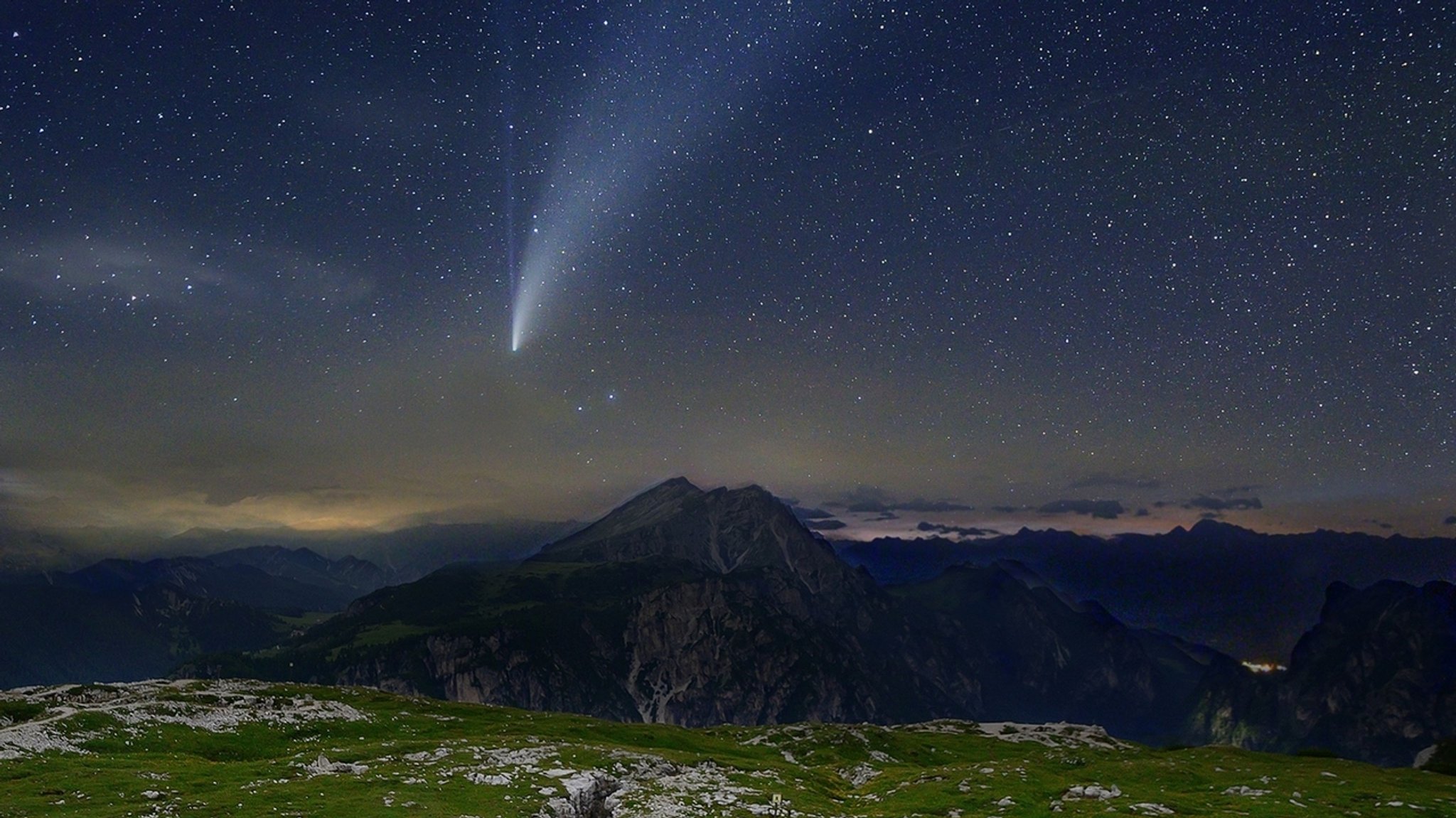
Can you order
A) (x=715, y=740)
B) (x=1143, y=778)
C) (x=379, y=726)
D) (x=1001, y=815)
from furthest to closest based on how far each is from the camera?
(x=715, y=740) < (x=379, y=726) < (x=1143, y=778) < (x=1001, y=815)

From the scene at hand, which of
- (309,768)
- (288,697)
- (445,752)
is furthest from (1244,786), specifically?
(288,697)

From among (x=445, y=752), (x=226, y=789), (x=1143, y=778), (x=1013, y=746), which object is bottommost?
(x=1013, y=746)

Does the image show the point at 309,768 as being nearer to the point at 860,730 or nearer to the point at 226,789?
the point at 226,789

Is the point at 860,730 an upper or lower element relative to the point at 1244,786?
lower

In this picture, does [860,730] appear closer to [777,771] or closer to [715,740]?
[715,740]

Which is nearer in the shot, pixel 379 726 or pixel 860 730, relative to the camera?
pixel 379 726

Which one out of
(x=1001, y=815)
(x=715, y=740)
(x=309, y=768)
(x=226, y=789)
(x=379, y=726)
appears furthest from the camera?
(x=715, y=740)
